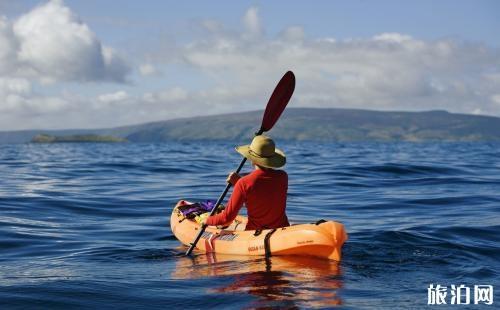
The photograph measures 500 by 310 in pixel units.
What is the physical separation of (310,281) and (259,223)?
2498 millimetres

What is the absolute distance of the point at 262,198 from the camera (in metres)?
10.3

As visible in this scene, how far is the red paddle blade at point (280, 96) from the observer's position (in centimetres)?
1368

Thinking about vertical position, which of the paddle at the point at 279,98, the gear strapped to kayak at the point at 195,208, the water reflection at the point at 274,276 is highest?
the paddle at the point at 279,98

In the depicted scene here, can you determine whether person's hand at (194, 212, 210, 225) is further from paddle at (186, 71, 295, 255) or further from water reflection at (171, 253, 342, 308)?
paddle at (186, 71, 295, 255)

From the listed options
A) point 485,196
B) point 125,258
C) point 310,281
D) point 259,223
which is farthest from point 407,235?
point 485,196

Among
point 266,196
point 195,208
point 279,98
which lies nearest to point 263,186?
point 266,196

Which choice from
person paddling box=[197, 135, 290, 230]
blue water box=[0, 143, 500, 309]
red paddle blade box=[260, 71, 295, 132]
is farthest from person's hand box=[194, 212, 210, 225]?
red paddle blade box=[260, 71, 295, 132]

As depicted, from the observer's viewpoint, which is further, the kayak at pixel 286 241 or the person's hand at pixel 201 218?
the person's hand at pixel 201 218

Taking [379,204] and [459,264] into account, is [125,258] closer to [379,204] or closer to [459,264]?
[459,264]

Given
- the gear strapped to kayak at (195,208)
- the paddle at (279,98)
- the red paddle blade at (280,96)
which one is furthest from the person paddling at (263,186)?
the red paddle blade at (280,96)

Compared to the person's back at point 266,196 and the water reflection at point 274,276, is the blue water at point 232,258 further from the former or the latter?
the person's back at point 266,196

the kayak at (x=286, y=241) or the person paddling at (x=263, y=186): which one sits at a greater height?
the person paddling at (x=263, y=186)

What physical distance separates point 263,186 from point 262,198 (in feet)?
0.82

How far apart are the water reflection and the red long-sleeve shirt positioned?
74 centimetres
